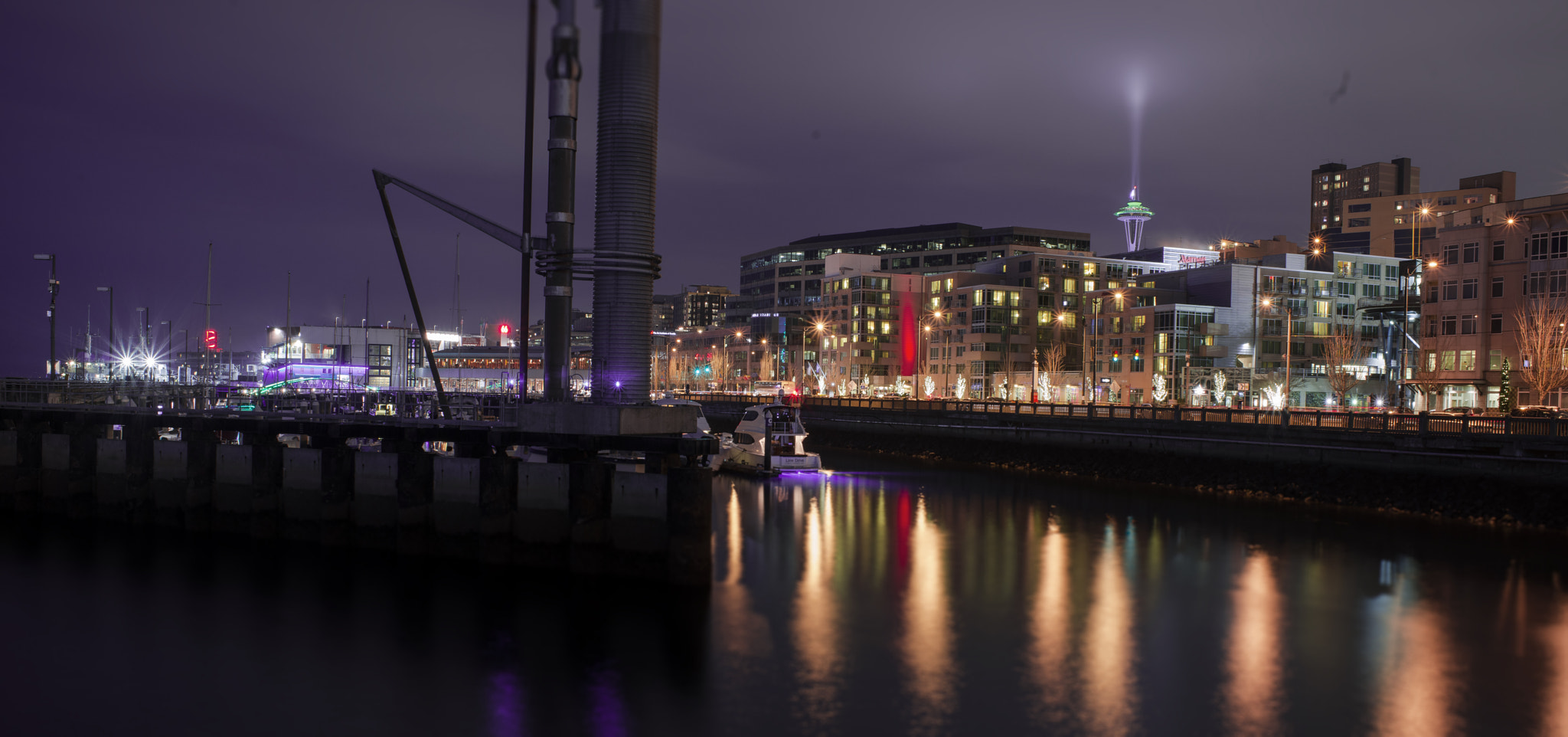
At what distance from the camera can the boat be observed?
69125mm

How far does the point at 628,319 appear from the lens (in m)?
34.3

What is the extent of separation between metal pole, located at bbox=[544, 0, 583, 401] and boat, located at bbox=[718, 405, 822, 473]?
32794 millimetres

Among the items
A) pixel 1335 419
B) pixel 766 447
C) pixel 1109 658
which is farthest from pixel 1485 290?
pixel 1109 658

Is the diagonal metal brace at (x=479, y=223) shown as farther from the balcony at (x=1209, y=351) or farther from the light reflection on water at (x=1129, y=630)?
the balcony at (x=1209, y=351)

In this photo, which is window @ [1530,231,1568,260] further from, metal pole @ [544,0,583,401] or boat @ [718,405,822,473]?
metal pole @ [544,0,583,401]

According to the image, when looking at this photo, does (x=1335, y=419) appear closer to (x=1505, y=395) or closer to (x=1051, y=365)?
(x=1505, y=395)

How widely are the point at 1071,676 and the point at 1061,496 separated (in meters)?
34.3

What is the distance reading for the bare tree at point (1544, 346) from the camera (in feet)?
239

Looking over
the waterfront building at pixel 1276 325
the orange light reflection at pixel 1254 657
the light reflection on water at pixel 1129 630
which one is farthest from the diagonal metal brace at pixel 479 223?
the waterfront building at pixel 1276 325

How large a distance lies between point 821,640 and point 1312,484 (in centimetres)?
3573

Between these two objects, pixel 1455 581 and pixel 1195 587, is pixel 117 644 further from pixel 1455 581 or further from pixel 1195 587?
pixel 1455 581

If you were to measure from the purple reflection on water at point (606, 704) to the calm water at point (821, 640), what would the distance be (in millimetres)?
75

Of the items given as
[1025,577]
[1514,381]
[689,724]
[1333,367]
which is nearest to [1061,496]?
[1025,577]

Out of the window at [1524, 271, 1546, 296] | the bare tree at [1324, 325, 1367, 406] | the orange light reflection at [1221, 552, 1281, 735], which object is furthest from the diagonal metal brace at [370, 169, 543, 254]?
the bare tree at [1324, 325, 1367, 406]
